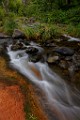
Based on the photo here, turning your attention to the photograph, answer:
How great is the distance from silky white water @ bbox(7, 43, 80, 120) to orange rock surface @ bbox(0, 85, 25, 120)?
1.18 meters

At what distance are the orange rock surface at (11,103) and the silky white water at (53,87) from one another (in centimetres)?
118

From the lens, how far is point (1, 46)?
15.1 m

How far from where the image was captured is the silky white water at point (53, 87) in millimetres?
7652

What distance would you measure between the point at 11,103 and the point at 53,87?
2.48 m

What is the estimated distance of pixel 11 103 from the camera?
7.64 meters

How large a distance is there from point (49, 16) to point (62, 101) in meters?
14.3

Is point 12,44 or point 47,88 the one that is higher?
point 47,88

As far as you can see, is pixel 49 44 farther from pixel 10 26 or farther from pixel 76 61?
pixel 10 26

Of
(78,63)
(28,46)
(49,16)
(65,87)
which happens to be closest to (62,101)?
(65,87)

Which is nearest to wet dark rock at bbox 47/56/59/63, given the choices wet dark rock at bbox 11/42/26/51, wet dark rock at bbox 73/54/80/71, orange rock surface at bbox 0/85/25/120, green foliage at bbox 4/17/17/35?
wet dark rock at bbox 73/54/80/71

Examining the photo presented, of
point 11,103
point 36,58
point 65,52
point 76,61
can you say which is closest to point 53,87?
point 11,103

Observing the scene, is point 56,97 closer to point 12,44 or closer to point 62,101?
point 62,101

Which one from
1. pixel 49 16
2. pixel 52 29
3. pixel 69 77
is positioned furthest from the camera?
pixel 49 16

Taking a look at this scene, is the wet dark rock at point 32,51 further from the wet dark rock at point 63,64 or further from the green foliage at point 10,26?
the green foliage at point 10,26
